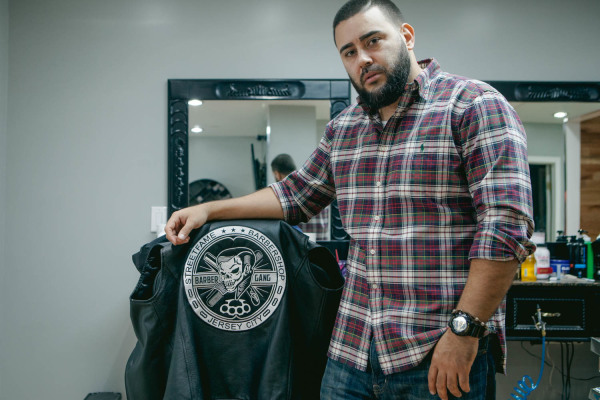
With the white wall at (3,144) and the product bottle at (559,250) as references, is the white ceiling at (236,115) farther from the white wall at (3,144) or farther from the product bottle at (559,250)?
the product bottle at (559,250)

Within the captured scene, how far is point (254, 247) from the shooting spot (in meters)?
1.12

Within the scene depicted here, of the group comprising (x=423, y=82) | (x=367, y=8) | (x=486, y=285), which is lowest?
(x=486, y=285)

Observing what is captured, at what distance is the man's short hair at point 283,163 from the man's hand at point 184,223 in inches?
45.3

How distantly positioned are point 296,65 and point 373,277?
1631 millimetres

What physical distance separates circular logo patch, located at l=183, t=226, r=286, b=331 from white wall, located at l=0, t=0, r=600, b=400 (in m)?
1.35

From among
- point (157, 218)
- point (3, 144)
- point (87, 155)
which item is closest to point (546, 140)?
point (157, 218)

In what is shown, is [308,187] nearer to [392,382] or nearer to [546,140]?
[392,382]

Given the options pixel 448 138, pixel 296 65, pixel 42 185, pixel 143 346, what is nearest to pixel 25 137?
pixel 42 185

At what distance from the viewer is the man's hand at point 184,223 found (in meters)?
1.10

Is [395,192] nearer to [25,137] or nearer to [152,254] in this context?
[152,254]

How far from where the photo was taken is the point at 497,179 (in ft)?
2.96

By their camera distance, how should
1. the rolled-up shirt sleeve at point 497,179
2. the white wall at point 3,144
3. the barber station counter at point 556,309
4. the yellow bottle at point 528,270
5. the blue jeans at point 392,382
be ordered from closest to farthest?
the rolled-up shirt sleeve at point 497,179
the blue jeans at point 392,382
the barber station counter at point 556,309
the yellow bottle at point 528,270
the white wall at point 3,144

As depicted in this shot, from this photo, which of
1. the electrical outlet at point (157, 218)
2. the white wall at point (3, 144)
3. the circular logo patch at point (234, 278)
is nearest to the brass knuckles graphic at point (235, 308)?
the circular logo patch at point (234, 278)

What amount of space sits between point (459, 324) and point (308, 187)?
0.61m
